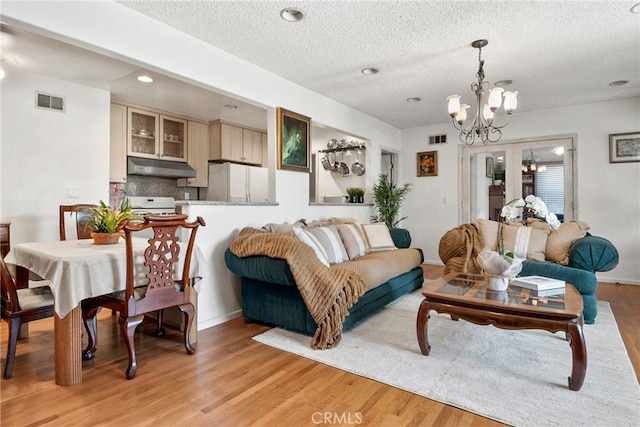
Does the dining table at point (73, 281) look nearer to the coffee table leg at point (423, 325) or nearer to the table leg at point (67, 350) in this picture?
the table leg at point (67, 350)

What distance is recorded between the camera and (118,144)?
176 inches

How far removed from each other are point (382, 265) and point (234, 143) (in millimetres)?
3576

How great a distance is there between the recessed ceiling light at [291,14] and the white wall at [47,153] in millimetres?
2659

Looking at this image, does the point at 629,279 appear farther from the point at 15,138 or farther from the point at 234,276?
the point at 15,138

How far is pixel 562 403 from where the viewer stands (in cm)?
177

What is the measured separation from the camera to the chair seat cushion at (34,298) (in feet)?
7.01

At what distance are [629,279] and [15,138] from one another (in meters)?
7.38

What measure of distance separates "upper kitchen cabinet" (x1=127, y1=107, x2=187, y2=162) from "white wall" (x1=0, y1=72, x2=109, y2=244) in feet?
1.88

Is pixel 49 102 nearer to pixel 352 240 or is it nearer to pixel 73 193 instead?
pixel 73 193

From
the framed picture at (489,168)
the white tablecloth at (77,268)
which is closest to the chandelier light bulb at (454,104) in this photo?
the white tablecloth at (77,268)

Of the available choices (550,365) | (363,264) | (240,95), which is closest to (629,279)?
(550,365)

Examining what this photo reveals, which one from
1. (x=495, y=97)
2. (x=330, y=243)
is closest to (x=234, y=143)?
(x=330, y=243)

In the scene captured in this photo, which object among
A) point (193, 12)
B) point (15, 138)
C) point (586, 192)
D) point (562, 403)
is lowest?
point (562, 403)

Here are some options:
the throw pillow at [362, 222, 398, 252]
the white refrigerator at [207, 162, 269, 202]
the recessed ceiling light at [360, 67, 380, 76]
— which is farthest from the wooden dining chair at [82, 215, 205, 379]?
the white refrigerator at [207, 162, 269, 202]
